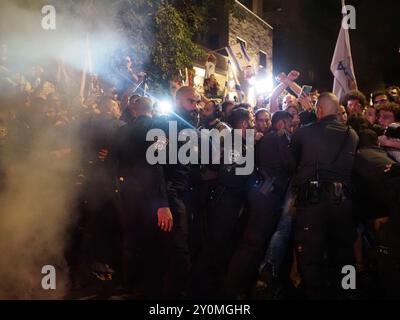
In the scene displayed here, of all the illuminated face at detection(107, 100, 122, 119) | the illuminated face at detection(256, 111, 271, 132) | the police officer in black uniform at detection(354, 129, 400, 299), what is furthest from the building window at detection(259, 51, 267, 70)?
the police officer in black uniform at detection(354, 129, 400, 299)

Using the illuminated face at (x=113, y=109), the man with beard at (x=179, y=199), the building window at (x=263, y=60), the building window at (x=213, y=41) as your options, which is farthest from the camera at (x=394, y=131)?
the building window at (x=263, y=60)

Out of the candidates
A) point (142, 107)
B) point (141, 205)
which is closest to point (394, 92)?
point (142, 107)

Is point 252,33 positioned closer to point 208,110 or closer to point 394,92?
point 394,92

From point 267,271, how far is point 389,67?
23.0 meters

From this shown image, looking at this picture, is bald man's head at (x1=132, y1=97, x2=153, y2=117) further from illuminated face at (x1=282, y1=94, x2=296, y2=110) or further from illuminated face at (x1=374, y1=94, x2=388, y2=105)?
illuminated face at (x1=374, y1=94, x2=388, y2=105)

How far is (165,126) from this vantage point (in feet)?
15.7

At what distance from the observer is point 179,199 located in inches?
190

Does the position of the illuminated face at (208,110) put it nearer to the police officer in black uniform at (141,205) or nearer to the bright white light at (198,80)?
the police officer in black uniform at (141,205)

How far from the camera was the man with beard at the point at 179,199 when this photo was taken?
453 centimetres

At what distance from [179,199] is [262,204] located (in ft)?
2.83

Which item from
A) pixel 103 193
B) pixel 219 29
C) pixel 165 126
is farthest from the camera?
pixel 219 29

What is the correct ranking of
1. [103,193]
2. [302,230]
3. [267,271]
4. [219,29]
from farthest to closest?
[219,29]
[103,193]
[267,271]
[302,230]

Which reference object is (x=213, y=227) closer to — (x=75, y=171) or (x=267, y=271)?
(x=267, y=271)
